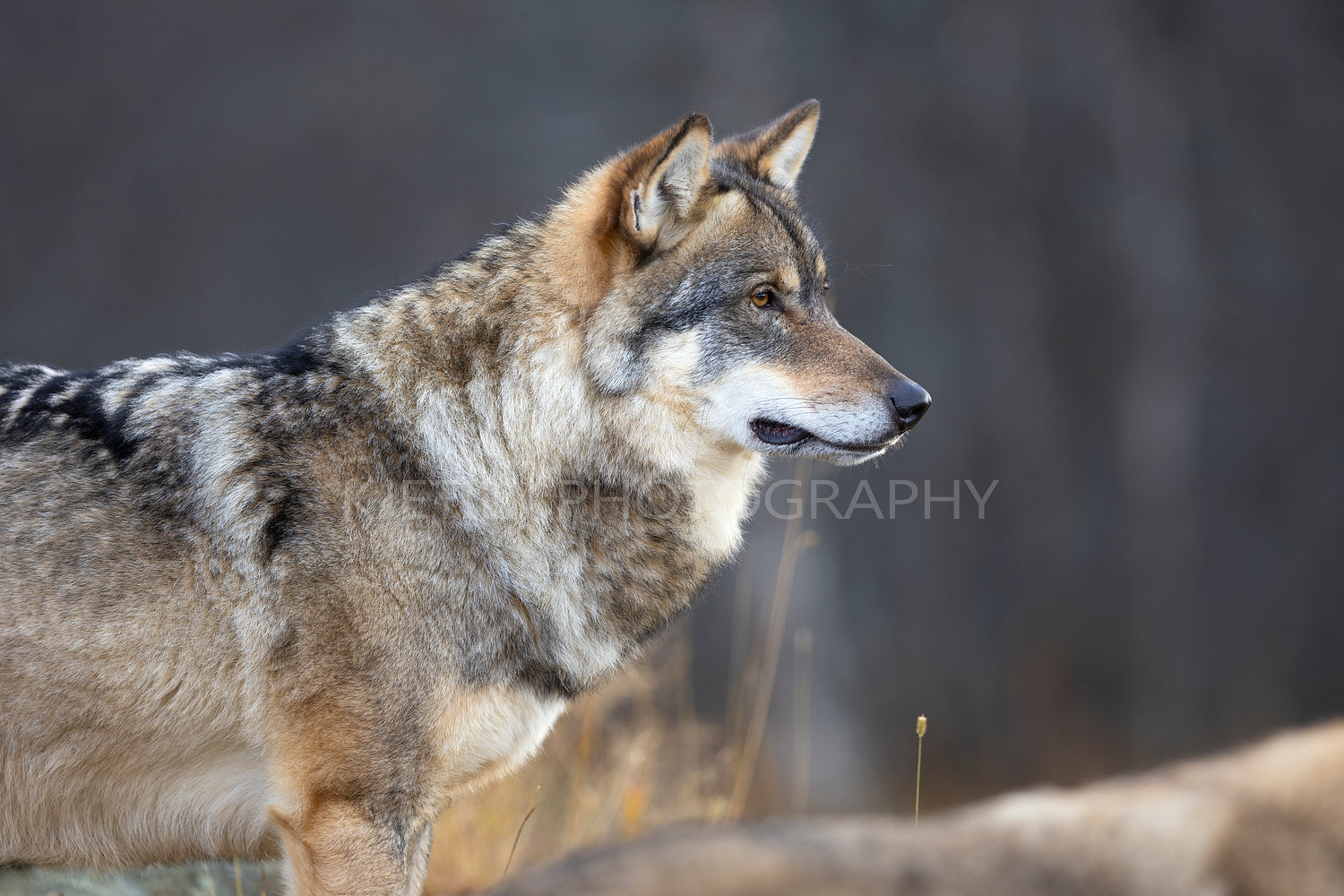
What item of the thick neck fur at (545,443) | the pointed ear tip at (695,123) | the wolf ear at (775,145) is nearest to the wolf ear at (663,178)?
the pointed ear tip at (695,123)

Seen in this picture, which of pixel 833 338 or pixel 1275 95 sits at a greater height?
pixel 1275 95

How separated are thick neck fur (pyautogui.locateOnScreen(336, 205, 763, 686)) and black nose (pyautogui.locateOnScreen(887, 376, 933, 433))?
496mm

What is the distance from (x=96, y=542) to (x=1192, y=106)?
381 inches

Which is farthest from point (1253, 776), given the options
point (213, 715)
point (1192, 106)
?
point (1192, 106)

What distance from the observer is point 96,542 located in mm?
2262

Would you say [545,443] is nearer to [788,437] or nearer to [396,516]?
[396,516]

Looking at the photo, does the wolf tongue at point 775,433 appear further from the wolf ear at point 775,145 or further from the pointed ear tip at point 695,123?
the wolf ear at point 775,145

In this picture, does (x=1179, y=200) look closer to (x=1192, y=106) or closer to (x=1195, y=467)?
(x=1192, y=106)

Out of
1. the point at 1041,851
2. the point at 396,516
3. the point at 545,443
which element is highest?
the point at 545,443

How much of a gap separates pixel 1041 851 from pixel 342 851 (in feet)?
5.50

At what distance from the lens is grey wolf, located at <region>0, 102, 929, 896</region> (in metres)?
2.25

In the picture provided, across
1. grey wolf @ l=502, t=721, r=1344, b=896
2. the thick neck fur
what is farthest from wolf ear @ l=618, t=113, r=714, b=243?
grey wolf @ l=502, t=721, r=1344, b=896

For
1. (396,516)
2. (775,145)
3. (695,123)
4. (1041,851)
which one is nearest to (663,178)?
(695,123)

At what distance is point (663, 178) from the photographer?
2.65 meters
